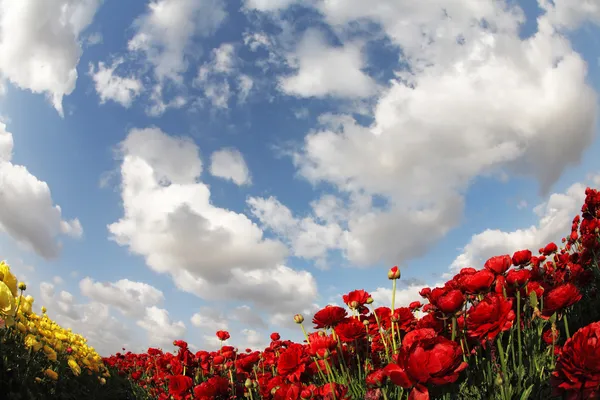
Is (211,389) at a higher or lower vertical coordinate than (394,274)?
lower

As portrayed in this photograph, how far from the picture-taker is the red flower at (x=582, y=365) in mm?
1459

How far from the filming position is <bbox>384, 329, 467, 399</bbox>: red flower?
165 centimetres

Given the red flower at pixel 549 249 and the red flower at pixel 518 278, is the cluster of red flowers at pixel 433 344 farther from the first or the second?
the red flower at pixel 549 249

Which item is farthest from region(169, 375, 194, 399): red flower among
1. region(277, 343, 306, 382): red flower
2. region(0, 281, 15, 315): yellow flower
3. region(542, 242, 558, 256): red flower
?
region(542, 242, 558, 256): red flower

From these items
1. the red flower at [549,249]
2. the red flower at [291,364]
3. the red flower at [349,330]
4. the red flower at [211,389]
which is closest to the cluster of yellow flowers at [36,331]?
the red flower at [211,389]

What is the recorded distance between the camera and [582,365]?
4.86ft

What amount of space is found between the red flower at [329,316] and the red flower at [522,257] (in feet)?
5.05

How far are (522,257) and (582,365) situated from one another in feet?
6.71

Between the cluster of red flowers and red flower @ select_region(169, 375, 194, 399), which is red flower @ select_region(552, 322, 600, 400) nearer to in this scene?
the cluster of red flowers

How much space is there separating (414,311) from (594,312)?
1.36 metres

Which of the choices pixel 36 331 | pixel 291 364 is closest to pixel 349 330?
pixel 291 364

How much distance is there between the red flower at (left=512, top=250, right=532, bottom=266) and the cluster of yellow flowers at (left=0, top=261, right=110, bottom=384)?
3701mm

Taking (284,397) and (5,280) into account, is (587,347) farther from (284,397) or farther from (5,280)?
(5,280)

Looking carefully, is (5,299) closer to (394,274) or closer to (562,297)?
(394,274)
